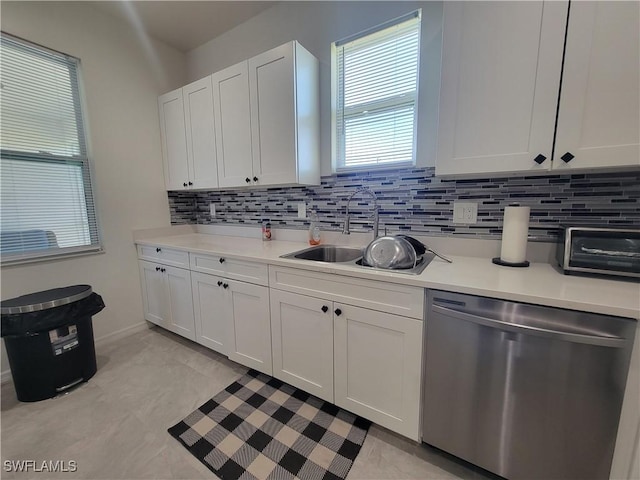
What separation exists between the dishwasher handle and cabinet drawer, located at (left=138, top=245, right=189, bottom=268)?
1830 mm

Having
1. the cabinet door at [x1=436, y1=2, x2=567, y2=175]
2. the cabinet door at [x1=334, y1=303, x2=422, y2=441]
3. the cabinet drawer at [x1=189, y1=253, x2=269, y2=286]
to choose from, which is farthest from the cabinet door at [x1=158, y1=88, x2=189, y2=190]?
the cabinet door at [x1=436, y1=2, x2=567, y2=175]

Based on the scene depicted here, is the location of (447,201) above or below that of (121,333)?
above

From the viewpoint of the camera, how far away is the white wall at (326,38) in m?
1.52

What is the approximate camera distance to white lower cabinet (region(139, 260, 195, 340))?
6.81 ft

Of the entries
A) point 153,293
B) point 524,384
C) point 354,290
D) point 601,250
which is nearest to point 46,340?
point 153,293

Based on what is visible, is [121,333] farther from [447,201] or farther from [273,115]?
[447,201]

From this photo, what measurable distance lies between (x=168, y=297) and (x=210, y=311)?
0.57 m

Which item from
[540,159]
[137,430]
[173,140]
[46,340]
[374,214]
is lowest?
[137,430]

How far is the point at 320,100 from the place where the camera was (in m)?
1.94

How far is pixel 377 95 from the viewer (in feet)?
5.76

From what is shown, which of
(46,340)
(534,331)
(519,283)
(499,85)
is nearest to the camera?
(534,331)

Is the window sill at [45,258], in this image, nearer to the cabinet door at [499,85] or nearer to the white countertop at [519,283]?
the white countertop at [519,283]

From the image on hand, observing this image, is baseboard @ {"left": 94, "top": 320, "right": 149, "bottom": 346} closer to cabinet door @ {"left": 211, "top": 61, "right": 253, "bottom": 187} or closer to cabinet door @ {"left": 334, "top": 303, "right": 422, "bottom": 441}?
cabinet door @ {"left": 211, "top": 61, "right": 253, "bottom": 187}

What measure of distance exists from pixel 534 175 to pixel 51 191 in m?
3.19
